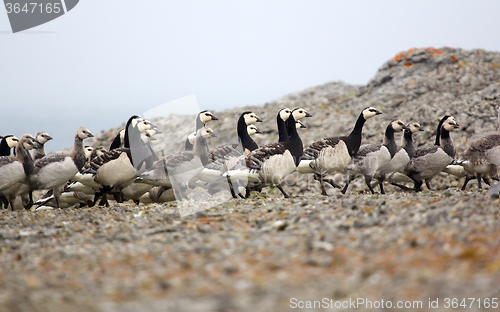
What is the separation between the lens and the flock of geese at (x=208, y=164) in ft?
40.2

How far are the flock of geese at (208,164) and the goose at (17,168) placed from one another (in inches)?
0.9

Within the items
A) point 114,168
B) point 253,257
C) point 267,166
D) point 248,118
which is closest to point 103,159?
point 114,168

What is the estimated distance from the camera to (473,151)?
551 inches

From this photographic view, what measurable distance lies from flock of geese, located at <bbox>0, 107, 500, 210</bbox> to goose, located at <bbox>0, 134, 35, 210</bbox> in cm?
2

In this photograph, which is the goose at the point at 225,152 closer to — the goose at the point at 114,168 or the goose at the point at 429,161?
the goose at the point at 114,168

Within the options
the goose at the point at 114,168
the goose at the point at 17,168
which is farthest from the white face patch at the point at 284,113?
the goose at the point at 17,168

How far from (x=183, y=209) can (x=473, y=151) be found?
9.60 meters

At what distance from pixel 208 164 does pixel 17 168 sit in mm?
5231

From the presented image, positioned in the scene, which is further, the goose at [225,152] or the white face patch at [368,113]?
the white face patch at [368,113]

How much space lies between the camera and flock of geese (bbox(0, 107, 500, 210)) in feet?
40.2

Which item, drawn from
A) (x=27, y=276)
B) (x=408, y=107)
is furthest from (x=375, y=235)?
(x=408, y=107)

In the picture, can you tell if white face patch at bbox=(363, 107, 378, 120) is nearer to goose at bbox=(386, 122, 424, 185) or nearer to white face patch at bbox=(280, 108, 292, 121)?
goose at bbox=(386, 122, 424, 185)

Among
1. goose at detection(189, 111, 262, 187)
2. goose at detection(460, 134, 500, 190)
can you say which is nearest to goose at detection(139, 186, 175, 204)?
goose at detection(189, 111, 262, 187)

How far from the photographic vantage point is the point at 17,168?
11953 mm
